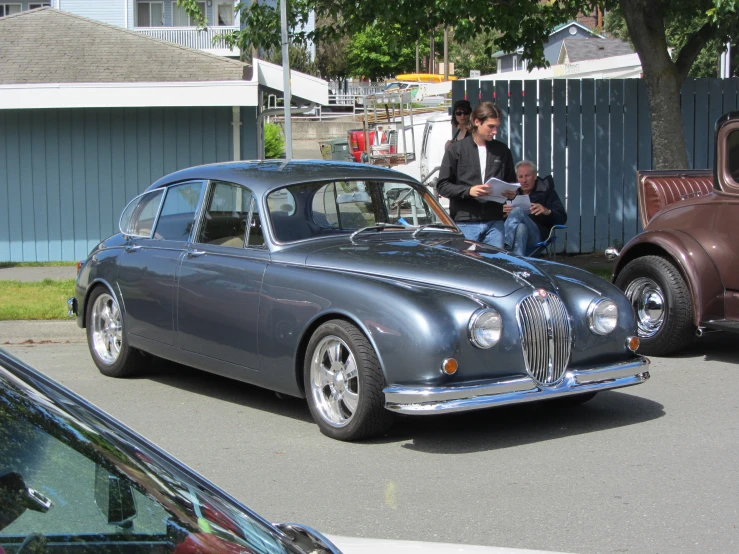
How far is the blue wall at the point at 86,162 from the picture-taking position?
572 inches

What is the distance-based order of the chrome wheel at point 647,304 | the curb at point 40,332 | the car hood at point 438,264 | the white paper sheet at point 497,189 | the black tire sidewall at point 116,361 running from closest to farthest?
the car hood at point 438,264 < the black tire sidewall at point 116,361 < the chrome wheel at point 647,304 < the white paper sheet at point 497,189 < the curb at point 40,332

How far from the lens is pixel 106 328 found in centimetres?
816

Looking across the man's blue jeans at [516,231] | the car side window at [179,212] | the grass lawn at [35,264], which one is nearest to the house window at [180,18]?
the grass lawn at [35,264]

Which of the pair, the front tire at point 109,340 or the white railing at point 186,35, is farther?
the white railing at point 186,35

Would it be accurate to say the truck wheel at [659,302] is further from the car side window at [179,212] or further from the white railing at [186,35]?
the white railing at [186,35]

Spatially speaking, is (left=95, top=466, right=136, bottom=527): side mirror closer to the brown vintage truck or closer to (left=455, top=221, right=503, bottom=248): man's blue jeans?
the brown vintage truck

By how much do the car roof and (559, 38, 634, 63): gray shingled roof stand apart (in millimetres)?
29945

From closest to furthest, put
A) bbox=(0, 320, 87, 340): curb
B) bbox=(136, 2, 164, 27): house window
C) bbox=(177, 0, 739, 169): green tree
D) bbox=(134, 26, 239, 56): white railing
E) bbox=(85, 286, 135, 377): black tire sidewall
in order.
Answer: bbox=(85, 286, 135, 377): black tire sidewall
bbox=(0, 320, 87, 340): curb
bbox=(177, 0, 739, 169): green tree
bbox=(134, 26, 239, 56): white railing
bbox=(136, 2, 164, 27): house window

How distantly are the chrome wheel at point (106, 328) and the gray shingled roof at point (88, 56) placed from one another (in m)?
6.88

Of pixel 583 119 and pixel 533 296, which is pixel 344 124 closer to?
pixel 583 119

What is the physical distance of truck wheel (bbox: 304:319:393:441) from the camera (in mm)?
5789

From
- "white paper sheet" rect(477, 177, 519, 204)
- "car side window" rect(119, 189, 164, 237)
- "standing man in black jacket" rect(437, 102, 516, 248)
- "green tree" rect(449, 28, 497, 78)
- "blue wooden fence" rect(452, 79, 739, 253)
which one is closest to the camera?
"car side window" rect(119, 189, 164, 237)

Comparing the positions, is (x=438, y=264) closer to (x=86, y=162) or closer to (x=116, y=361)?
(x=116, y=361)

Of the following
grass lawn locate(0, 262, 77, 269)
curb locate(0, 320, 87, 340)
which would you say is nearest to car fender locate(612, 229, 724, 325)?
curb locate(0, 320, 87, 340)
